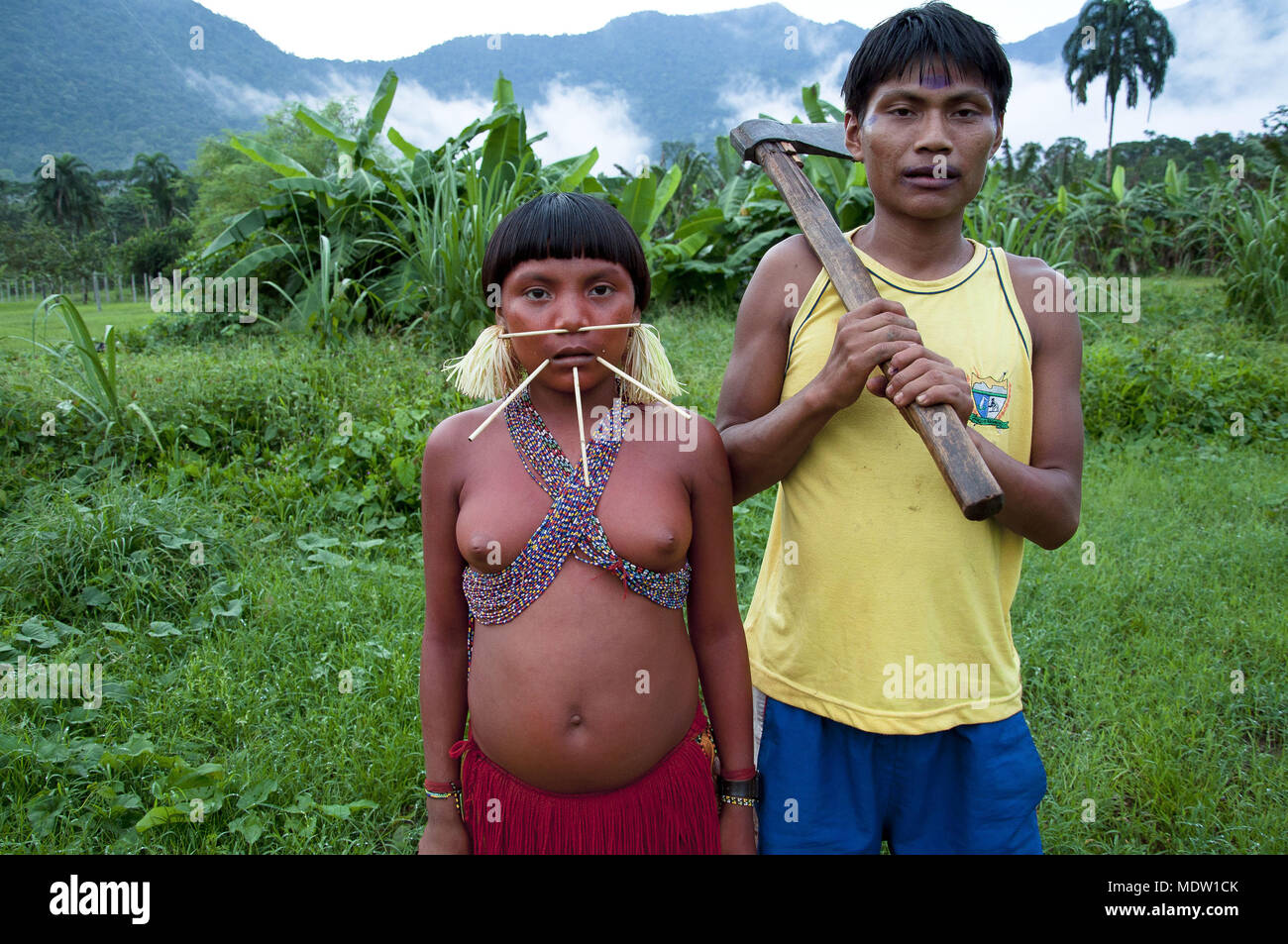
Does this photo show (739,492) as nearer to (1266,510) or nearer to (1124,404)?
(1266,510)

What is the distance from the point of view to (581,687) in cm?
Result: 146

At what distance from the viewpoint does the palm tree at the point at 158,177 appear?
43181 mm

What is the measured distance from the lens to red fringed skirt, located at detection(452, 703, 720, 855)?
1495 mm

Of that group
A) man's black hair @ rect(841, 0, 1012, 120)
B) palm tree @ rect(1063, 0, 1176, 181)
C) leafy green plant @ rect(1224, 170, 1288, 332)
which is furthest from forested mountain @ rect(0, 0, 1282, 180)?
palm tree @ rect(1063, 0, 1176, 181)

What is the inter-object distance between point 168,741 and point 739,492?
6.80ft

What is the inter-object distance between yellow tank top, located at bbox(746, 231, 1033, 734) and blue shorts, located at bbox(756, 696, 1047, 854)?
6 cm

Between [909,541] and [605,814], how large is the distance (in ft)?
2.34

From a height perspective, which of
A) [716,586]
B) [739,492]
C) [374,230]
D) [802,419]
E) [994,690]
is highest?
[374,230]

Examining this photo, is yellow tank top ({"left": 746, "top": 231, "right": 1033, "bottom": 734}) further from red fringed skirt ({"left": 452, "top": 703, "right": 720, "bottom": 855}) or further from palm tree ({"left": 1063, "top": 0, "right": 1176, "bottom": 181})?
palm tree ({"left": 1063, "top": 0, "right": 1176, "bottom": 181})

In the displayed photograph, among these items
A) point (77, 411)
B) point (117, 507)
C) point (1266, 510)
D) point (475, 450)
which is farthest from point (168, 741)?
point (1266, 510)

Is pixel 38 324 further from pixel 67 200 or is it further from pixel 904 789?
pixel 67 200

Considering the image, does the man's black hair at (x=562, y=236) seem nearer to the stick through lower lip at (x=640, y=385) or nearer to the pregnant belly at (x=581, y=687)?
the stick through lower lip at (x=640, y=385)

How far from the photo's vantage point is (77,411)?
4.57 metres

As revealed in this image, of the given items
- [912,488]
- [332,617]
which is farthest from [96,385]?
[912,488]
